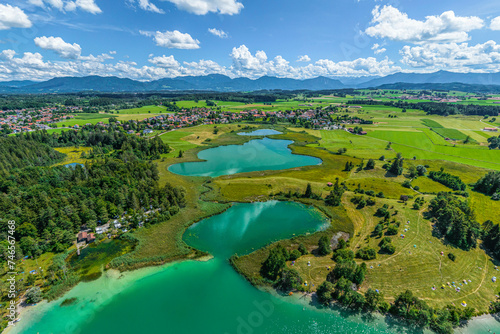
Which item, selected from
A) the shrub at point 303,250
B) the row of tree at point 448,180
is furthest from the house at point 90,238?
the row of tree at point 448,180

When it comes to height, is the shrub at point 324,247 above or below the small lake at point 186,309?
above

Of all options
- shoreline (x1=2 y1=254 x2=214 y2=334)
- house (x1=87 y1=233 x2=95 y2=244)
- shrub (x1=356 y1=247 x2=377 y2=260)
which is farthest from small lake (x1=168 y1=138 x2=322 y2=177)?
shrub (x1=356 y1=247 x2=377 y2=260)

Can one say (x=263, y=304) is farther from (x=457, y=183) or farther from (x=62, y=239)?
(x=457, y=183)

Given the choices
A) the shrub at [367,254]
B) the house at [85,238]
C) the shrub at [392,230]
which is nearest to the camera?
the shrub at [367,254]

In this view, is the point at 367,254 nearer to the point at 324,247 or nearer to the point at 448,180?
the point at 324,247

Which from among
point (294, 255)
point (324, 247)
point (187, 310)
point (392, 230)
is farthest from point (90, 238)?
point (392, 230)

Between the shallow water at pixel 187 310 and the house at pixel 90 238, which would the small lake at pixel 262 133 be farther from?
the shallow water at pixel 187 310

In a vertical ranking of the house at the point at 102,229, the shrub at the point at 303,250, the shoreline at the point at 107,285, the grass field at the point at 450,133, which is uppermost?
the grass field at the point at 450,133

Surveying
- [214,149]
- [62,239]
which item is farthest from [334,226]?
[214,149]

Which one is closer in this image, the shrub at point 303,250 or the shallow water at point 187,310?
the shallow water at point 187,310
